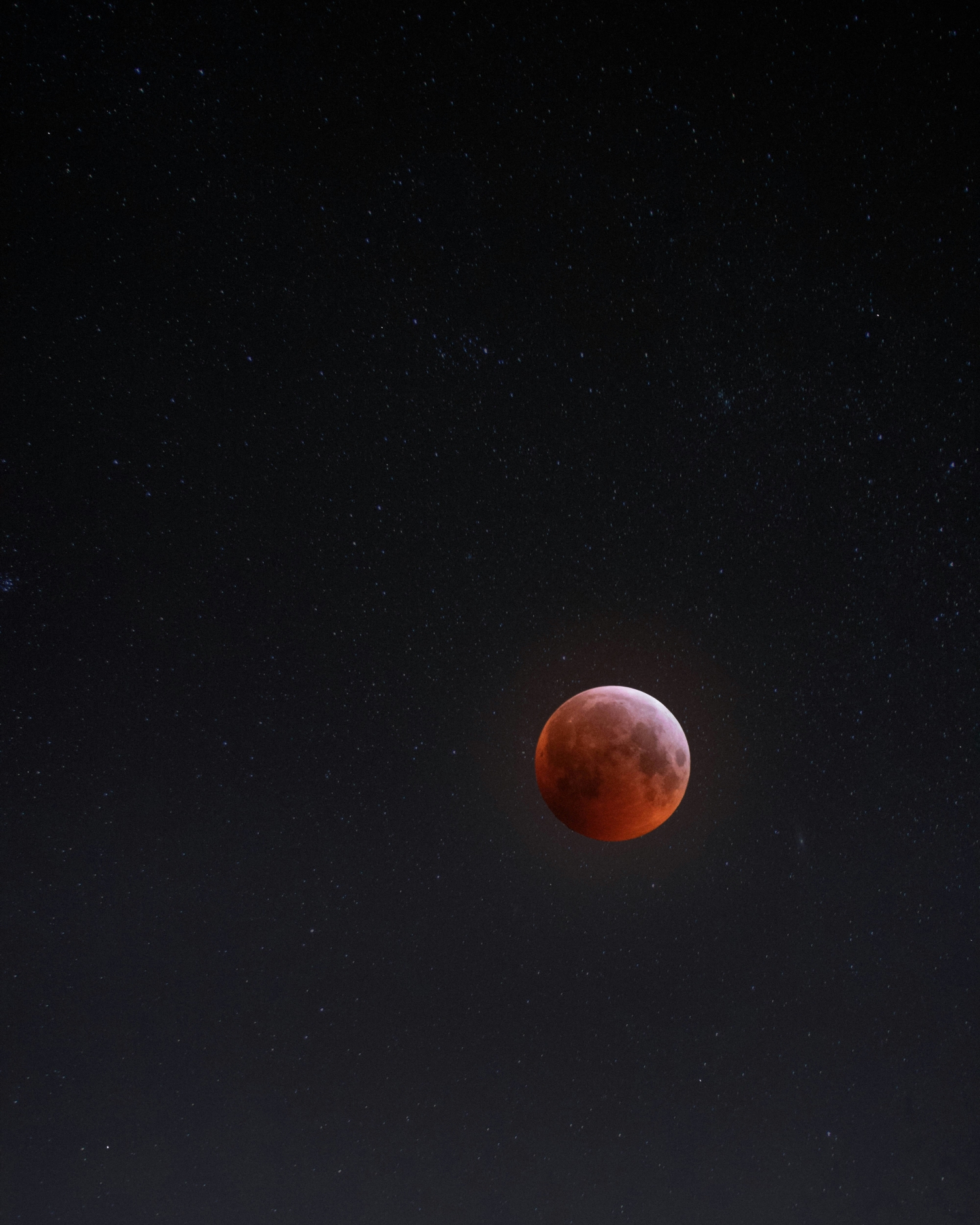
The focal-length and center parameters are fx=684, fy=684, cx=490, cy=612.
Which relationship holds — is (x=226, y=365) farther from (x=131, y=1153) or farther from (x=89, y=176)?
(x=131, y=1153)

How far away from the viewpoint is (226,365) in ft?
11.7

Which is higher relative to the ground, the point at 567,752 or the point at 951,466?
the point at 951,466

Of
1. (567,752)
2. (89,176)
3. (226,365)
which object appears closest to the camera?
(567,752)

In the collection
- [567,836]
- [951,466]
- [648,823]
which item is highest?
[951,466]

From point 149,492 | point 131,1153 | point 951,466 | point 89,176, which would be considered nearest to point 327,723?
point 149,492

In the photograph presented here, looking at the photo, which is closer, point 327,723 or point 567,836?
point 327,723

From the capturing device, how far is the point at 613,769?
9.39 ft

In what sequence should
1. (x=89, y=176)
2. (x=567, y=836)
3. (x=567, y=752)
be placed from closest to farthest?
(x=567, y=752)
(x=89, y=176)
(x=567, y=836)

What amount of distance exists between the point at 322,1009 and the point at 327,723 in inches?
65.9

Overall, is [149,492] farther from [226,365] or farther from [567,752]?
[567,752]

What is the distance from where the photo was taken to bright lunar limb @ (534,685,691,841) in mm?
2863

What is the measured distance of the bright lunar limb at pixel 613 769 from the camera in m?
2.86

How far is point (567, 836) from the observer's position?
13.7 feet

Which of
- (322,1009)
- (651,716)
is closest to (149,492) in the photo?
(651,716)
